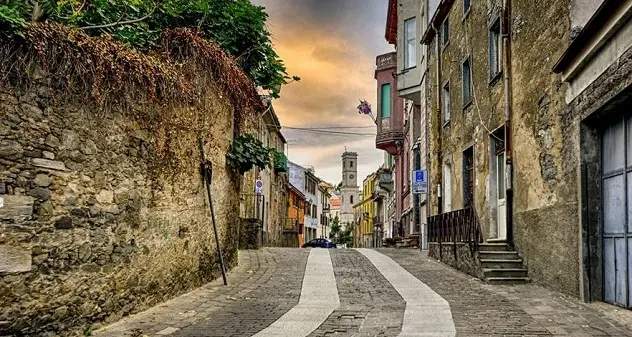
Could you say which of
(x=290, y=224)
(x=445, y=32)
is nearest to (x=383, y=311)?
(x=445, y=32)

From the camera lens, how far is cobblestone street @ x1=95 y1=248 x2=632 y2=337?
20.8 ft

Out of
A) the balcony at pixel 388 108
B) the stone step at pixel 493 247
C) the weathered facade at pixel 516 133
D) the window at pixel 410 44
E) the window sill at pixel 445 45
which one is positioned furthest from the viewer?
→ the balcony at pixel 388 108

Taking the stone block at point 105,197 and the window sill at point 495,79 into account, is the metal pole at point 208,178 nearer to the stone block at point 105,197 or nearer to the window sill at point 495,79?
the stone block at point 105,197

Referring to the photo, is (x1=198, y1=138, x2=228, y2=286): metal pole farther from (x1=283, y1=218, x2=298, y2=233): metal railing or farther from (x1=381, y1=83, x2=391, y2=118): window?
(x1=283, y1=218, x2=298, y2=233): metal railing

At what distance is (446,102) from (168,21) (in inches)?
408

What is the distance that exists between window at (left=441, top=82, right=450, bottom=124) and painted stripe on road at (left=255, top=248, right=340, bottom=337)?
24.4ft

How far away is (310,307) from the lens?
7953mm

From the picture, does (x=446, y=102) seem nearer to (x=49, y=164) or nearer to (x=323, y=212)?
(x=49, y=164)

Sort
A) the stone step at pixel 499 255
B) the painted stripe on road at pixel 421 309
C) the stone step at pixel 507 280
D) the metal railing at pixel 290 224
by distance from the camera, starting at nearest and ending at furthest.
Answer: the painted stripe on road at pixel 421 309
the stone step at pixel 507 280
the stone step at pixel 499 255
the metal railing at pixel 290 224

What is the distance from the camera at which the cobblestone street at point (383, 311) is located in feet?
20.8

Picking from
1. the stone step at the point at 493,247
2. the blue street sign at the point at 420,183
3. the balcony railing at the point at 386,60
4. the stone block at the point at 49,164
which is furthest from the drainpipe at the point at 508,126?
the balcony railing at the point at 386,60

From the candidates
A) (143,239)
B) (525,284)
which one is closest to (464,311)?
(525,284)

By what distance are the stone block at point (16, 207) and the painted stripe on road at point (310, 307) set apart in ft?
8.80

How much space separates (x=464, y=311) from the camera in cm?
747
